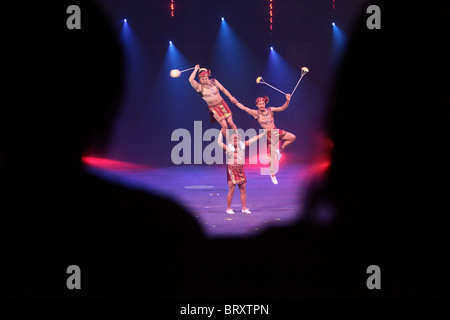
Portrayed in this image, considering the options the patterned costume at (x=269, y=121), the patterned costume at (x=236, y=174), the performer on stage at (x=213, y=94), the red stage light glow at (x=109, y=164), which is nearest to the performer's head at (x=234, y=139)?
the performer on stage at (x=213, y=94)

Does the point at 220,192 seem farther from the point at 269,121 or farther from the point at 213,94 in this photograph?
the point at 213,94

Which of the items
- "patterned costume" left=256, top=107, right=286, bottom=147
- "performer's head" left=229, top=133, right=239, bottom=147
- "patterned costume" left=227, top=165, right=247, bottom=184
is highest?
"patterned costume" left=256, top=107, right=286, bottom=147

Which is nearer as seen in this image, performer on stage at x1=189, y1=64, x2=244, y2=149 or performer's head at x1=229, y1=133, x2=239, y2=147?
performer's head at x1=229, y1=133, x2=239, y2=147

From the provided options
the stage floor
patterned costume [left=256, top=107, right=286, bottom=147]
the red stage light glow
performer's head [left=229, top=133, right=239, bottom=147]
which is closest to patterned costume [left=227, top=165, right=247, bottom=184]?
performer's head [left=229, top=133, right=239, bottom=147]

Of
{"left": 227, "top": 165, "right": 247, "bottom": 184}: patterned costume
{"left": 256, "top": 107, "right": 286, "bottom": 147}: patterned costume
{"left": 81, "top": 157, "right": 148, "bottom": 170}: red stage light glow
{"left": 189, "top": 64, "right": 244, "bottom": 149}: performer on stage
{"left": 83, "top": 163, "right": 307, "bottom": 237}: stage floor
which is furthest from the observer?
{"left": 81, "top": 157, "right": 148, "bottom": 170}: red stage light glow

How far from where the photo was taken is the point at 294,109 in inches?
460

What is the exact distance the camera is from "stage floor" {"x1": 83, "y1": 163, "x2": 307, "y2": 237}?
511 cm

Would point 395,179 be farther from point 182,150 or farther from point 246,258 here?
point 182,150

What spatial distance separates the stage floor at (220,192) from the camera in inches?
201

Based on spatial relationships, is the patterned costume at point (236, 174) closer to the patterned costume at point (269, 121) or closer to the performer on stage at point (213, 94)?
the performer on stage at point (213, 94)

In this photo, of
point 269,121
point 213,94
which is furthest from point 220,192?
point 213,94

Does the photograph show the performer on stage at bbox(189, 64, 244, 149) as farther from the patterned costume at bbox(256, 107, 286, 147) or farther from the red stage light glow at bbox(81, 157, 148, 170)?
the red stage light glow at bbox(81, 157, 148, 170)

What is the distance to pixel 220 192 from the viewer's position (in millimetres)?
7301

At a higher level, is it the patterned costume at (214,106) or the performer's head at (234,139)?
the patterned costume at (214,106)
